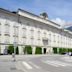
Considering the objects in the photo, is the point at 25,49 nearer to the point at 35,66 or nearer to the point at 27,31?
the point at 27,31

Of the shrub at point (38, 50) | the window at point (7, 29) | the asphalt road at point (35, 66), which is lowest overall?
the asphalt road at point (35, 66)

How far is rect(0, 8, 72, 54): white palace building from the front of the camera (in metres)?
65.4

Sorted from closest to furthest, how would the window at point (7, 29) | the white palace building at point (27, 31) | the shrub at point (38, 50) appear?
the white palace building at point (27, 31) < the window at point (7, 29) < the shrub at point (38, 50)

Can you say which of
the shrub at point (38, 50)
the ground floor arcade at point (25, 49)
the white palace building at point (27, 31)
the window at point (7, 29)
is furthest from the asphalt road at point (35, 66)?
the shrub at point (38, 50)

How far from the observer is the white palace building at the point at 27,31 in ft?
214

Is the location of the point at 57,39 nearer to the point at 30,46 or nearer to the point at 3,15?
the point at 30,46

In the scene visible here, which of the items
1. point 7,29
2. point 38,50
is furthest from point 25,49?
point 7,29

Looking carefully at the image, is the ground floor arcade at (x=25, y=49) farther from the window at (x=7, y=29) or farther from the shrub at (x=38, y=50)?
the window at (x=7, y=29)

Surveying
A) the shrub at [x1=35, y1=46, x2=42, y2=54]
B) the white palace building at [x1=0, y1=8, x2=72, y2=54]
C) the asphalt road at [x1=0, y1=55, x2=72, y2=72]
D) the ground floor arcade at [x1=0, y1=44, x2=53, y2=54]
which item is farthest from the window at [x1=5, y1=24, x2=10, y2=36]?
the asphalt road at [x1=0, y1=55, x2=72, y2=72]

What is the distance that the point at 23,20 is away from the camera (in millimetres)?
74500

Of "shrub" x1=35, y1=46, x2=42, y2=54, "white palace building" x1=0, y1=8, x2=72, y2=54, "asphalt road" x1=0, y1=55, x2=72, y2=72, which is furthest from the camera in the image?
"shrub" x1=35, y1=46, x2=42, y2=54

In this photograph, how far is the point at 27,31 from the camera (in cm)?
7581

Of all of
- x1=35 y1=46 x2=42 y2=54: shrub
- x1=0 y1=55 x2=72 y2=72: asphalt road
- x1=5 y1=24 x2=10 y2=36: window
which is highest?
x1=5 y1=24 x2=10 y2=36: window

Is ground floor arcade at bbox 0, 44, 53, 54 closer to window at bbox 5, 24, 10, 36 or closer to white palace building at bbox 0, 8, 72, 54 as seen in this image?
white palace building at bbox 0, 8, 72, 54
